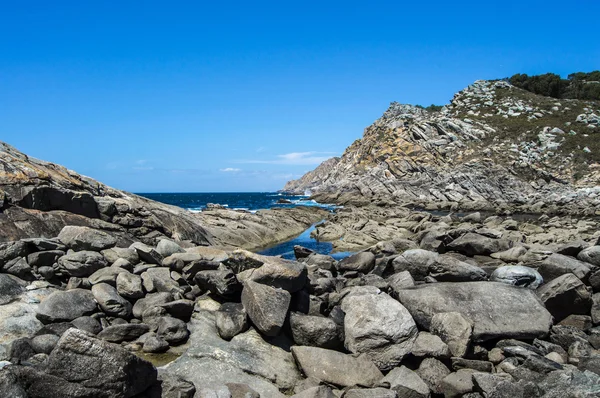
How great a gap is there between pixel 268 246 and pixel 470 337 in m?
29.9

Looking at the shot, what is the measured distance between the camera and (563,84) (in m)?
124

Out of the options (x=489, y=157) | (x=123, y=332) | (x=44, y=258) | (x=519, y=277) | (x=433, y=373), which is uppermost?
(x=489, y=157)

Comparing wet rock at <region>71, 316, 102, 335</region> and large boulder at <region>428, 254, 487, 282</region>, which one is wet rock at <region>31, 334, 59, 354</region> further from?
large boulder at <region>428, 254, 487, 282</region>

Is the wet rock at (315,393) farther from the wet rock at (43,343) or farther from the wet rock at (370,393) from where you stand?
the wet rock at (43,343)

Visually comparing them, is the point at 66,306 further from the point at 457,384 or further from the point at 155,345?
the point at 457,384

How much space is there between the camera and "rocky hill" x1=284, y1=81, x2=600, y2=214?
77.2 m

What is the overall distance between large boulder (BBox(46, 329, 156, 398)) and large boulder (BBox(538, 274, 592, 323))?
461 inches

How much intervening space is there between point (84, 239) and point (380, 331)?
356 inches

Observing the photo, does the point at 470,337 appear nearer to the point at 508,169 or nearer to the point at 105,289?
the point at 105,289

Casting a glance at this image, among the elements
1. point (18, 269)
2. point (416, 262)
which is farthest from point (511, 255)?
point (18, 269)

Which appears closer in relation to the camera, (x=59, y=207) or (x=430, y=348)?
(x=430, y=348)

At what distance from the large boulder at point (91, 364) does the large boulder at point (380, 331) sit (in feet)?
17.6

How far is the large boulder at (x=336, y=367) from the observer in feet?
30.4

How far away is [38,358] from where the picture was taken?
25.8ft
